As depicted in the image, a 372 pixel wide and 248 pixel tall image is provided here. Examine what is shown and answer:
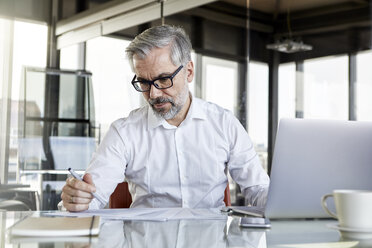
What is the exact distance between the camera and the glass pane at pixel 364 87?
4594 millimetres

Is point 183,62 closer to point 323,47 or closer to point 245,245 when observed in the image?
point 245,245

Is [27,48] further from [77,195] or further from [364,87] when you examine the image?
[77,195]

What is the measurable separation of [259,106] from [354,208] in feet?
13.6

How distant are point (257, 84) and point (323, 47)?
74 centimetres

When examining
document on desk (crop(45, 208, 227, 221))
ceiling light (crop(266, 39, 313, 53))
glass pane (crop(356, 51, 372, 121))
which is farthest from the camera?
ceiling light (crop(266, 39, 313, 53))

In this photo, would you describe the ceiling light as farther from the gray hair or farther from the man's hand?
the man's hand

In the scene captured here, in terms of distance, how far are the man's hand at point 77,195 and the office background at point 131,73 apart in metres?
3.18

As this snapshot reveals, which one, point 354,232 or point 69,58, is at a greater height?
point 69,58

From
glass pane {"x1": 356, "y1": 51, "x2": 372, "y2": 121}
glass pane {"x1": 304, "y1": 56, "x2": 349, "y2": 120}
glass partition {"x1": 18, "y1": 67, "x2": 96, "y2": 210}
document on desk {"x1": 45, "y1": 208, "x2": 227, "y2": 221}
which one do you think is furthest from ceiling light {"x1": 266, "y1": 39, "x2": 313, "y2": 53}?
document on desk {"x1": 45, "y1": 208, "x2": 227, "y2": 221}

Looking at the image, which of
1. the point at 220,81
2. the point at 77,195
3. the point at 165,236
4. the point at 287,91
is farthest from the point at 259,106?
the point at 165,236

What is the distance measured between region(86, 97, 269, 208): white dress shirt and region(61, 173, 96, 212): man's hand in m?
0.42

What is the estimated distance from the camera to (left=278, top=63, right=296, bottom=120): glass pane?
520 cm

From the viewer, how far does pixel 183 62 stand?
2.33 meters

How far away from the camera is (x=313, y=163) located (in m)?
1.44
